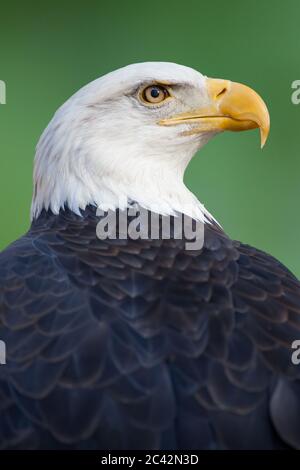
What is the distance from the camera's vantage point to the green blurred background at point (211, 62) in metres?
3.04

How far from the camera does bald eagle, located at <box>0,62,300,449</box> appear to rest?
1238 millimetres

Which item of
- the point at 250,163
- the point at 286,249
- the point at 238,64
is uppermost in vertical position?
the point at 238,64

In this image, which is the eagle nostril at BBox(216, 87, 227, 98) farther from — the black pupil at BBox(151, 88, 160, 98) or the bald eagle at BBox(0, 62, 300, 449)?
the black pupil at BBox(151, 88, 160, 98)

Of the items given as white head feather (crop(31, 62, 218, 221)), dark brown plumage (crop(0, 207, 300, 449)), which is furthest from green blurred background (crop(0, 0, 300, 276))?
dark brown plumage (crop(0, 207, 300, 449))

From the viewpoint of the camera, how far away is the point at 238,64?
10.2ft

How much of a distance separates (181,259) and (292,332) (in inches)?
10.0

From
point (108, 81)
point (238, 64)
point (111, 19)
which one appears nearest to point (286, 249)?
point (238, 64)

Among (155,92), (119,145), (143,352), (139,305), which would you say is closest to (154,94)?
(155,92)

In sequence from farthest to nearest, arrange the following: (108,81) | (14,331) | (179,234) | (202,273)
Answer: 1. (108,81)
2. (179,234)
3. (202,273)
4. (14,331)

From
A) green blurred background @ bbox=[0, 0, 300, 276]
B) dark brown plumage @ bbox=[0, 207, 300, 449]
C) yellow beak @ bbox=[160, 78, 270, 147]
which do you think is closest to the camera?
dark brown plumage @ bbox=[0, 207, 300, 449]

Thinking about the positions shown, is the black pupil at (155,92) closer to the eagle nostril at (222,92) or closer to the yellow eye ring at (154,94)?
the yellow eye ring at (154,94)

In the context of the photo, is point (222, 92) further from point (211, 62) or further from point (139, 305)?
point (211, 62)

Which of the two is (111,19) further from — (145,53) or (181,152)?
(181,152)

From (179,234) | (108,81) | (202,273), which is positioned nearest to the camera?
(202,273)
